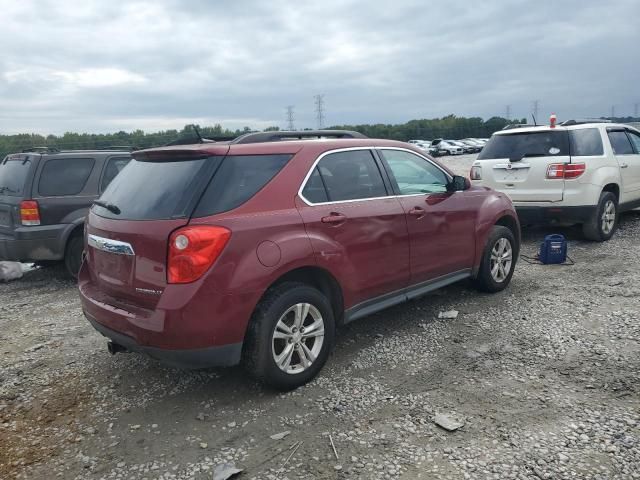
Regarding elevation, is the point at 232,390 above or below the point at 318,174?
below

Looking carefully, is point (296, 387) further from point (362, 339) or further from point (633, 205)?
point (633, 205)

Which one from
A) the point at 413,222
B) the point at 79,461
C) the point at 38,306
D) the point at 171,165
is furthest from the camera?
the point at 38,306

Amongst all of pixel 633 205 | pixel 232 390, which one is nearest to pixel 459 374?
pixel 232 390

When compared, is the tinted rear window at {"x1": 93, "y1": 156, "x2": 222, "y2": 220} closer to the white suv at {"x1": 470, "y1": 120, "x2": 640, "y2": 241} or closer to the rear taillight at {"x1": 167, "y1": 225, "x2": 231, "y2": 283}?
the rear taillight at {"x1": 167, "y1": 225, "x2": 231, "y2": 283}

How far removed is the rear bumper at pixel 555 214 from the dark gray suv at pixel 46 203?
19.8 feet

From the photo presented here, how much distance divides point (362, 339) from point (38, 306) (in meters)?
3.81

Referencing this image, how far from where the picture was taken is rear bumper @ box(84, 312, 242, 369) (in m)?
3.18

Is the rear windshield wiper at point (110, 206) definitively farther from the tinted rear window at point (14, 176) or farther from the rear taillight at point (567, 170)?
the rear taillight at point (567, 170)

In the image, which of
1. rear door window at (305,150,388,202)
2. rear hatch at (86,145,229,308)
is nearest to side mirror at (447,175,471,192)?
rear door window at (305,150,388,202)

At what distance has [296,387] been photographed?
3641mm

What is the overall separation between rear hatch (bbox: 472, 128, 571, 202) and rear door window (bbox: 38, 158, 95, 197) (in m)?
5.78

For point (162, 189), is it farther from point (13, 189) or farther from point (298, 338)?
point (13, 189)

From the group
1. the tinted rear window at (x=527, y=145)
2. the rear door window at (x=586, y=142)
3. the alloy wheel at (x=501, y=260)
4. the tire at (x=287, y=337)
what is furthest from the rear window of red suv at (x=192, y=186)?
the rear door window at (x=586, y=142)

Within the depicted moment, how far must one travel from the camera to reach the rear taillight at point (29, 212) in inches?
253
